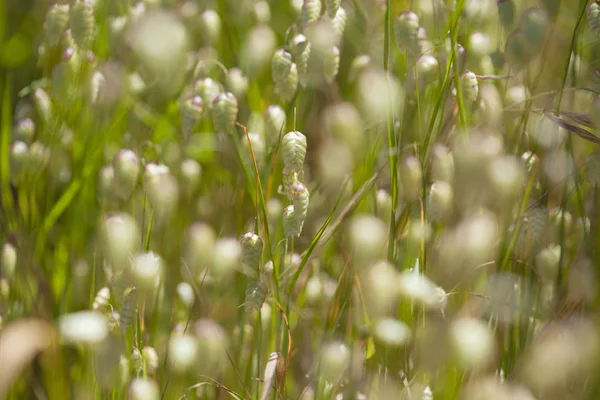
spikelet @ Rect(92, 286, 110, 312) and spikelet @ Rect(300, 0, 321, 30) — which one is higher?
spikelet @ Rect(300, 0, 321, 30)

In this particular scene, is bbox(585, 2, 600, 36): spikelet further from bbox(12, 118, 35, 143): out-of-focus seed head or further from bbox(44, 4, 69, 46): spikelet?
bbox(12, 118, 35, 143): out-of-focus seed head

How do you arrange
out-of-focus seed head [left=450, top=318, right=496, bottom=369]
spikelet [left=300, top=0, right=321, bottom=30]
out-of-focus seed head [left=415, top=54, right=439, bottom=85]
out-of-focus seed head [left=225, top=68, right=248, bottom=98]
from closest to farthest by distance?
1. out-of-focus seed head [left=450, top=318, right=496, bottom=369]
2. spikelet [left=300, top=0, right=321, bottom=30]
3. out-of-focus seed head [left=415, top=54, right=439, bottom=85]
4. out-of-focus seed head [left=225, top=68, right=248, bottom=98]

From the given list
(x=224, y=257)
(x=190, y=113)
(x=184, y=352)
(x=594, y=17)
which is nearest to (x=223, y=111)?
(x=190, y=113)

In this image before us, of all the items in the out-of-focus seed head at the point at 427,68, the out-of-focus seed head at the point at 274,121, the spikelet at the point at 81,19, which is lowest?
the out-of-focus seed head at the point at 274,121

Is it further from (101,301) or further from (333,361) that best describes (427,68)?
(101,301)

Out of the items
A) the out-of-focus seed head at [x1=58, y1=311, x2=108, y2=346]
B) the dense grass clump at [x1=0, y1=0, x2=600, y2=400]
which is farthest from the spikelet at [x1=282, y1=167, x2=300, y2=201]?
the out-of-focus seed head at [x1=58, y1=311, x2=108, y2=346]

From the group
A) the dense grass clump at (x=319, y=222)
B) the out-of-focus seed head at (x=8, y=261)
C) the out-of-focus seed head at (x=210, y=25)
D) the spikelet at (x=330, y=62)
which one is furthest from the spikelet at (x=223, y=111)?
the out-of-focus seed head at (x=8, y=261)

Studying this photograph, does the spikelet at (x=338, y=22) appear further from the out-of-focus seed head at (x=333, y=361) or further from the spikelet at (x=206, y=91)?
the out-of-focus seed head at (x=333, y=361)

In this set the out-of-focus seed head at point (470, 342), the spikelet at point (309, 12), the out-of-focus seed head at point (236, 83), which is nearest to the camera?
the out-of-focus seed head at point (470, 342)
